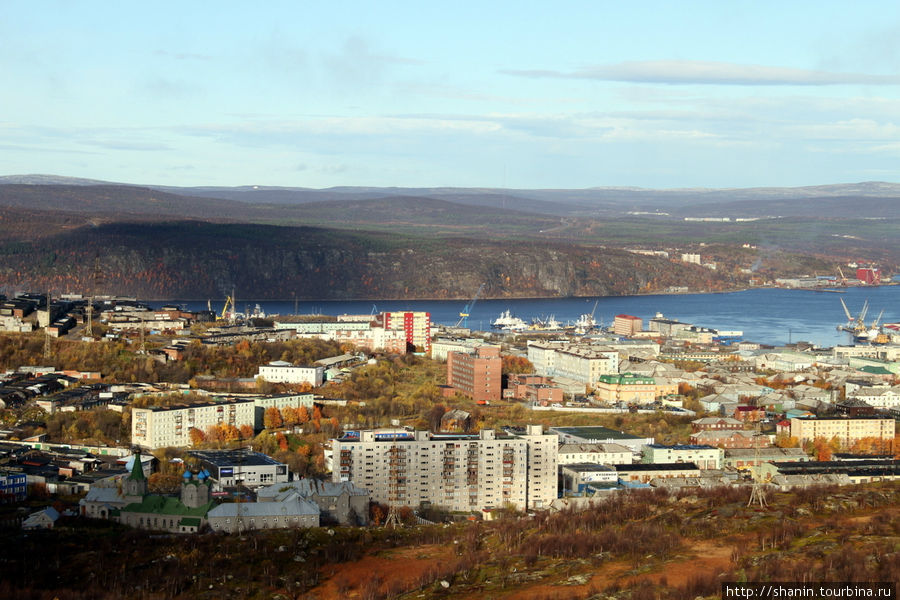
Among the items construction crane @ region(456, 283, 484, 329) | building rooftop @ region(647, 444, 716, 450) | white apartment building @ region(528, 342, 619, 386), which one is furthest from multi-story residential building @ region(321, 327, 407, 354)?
building rooftop @ region(647, 444, 716, 450)

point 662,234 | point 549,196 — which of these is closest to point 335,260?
point 662,234

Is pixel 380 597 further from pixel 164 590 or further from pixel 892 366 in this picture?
pixel 892 366

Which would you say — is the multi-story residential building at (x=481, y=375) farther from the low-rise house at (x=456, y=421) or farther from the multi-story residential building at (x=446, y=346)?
the multi-story residential building at (x=446, y=346)

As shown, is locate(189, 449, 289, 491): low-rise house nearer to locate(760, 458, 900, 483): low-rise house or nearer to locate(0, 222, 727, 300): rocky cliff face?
locate(760, 458, 900, 483): low-rise house

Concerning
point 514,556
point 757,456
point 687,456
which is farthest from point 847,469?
point 514,556

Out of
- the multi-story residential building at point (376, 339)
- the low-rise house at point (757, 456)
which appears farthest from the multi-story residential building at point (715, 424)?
the multi-story residential building at point (376, 339)

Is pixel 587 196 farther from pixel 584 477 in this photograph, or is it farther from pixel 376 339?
pixel 584 477
